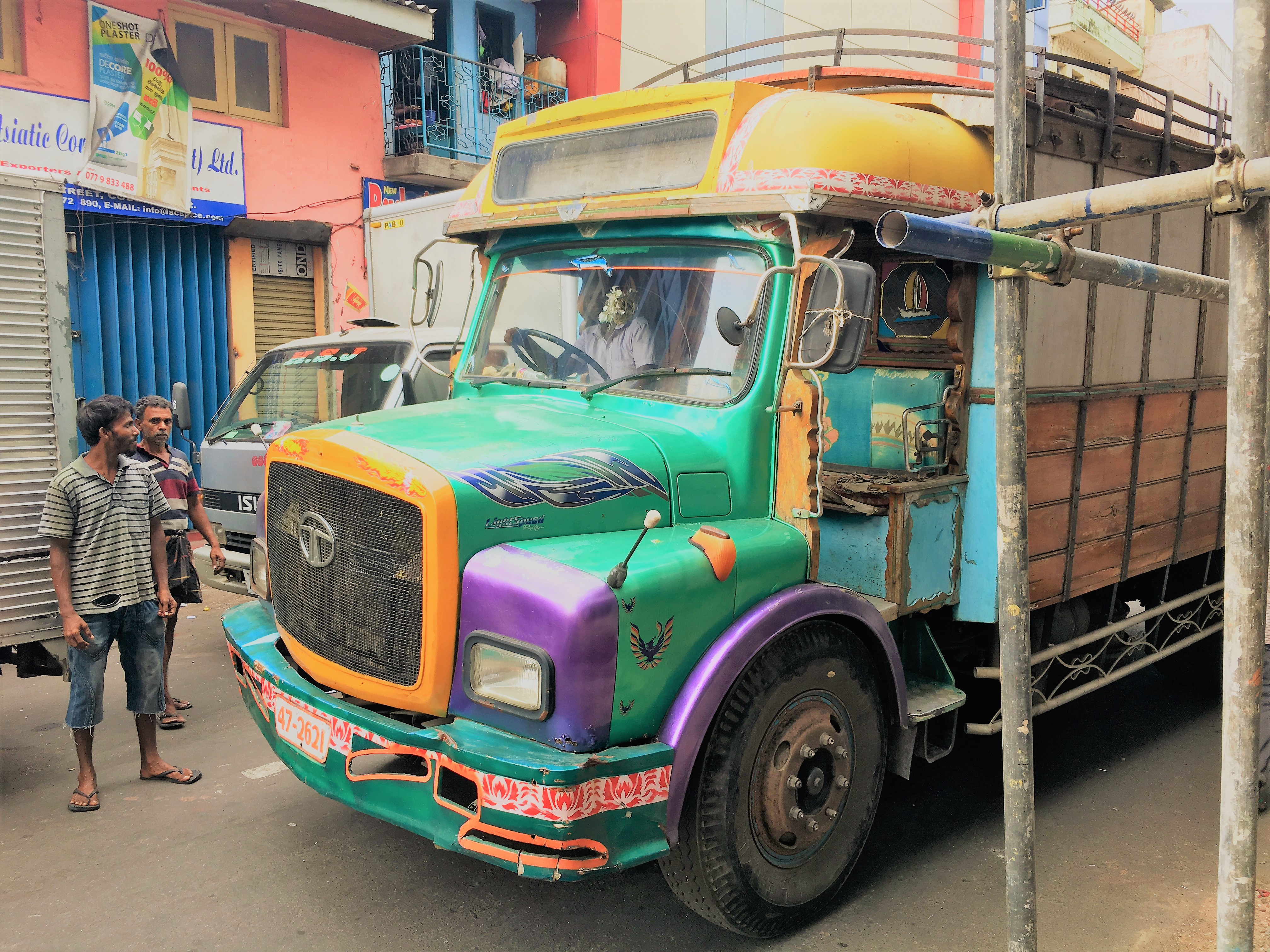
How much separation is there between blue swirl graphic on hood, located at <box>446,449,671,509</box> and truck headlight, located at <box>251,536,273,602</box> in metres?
1.26

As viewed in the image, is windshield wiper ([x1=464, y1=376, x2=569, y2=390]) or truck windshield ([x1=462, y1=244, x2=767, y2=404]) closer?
truck windshield ([x1=462, y1=244, x2=767, y2=404])

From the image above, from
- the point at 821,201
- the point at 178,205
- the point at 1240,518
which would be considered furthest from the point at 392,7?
the point at 1240,518

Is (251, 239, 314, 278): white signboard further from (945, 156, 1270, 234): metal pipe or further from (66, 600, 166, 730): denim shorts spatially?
(945, 156, 1270, 234): metal pipe

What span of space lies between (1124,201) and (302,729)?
2.83m

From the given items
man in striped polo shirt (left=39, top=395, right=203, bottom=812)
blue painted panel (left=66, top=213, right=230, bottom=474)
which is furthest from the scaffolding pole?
blue painted panel (left=66, top=213, right=230, bottom=474)

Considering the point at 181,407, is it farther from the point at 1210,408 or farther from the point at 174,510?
the point at 1210,408

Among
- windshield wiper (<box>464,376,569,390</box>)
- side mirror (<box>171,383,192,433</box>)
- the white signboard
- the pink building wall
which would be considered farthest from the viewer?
the white signboard

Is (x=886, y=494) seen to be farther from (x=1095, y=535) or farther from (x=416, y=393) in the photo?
(x=416, y=393)

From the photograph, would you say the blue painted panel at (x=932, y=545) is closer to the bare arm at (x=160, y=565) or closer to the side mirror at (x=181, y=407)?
the bare arm at (x=160, y=565)

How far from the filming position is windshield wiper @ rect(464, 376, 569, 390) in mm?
4019

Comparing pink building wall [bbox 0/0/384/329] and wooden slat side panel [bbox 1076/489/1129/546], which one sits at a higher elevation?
pink building wall [bbox 0/0/384/329]

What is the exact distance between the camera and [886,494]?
3.92 m

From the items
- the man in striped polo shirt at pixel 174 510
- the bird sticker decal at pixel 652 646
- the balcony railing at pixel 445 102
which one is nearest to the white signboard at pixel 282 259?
the balcony railing at pixel 445 102

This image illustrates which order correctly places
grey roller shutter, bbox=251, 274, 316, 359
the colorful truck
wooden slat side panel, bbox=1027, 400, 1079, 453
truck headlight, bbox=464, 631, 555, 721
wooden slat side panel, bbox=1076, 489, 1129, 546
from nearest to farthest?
truck headlight, bbox=464, 631, 555, 721 < the colorful truck < wooden slat side panel, bbox=1027, 400, 1079, 453 < wooden slat side panel, bbox=1076, 489, 1129, 546 < grey roller shutter, bbox=251, 274, 316, 359
